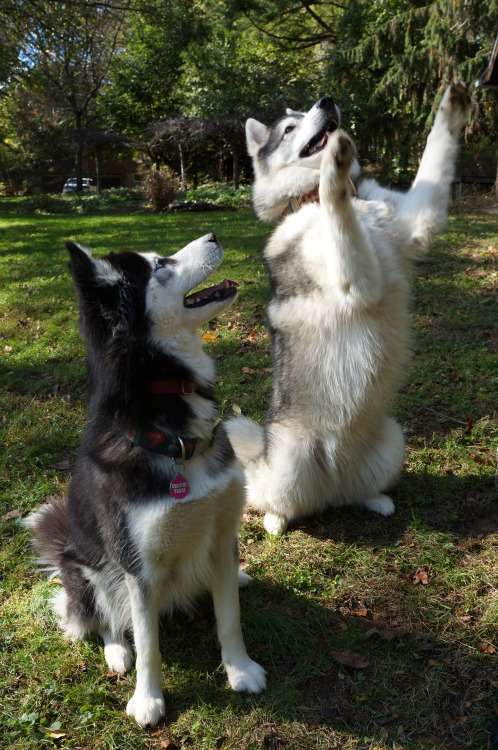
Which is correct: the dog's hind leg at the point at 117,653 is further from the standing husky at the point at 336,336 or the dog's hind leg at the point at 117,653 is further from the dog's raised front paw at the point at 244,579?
the standing husky at the point at 336,336

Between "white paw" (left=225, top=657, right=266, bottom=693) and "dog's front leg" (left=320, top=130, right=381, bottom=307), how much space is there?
78.1 inches

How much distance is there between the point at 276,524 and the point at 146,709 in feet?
4.58

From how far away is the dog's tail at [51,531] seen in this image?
2713 millimetres

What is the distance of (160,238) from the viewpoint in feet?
36.0

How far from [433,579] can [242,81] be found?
2123 centimetres

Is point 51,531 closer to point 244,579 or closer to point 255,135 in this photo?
point 244,579

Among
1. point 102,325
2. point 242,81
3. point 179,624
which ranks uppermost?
point 242,81

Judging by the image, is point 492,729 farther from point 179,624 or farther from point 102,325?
point 102,325

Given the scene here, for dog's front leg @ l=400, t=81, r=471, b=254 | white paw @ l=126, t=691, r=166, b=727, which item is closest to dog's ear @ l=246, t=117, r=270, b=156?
dog's front leg @ l=400, t=81, r=471, b=254

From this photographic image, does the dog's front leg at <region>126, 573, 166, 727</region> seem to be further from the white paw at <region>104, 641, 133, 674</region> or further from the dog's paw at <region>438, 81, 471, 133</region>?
the dog's paw at <region>438, 81, 471, 133</region>

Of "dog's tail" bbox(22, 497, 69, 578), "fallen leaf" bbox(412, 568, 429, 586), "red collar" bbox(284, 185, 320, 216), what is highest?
"red collar" bbox(284, 185, 320, 216)

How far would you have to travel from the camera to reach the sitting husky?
2062 mm

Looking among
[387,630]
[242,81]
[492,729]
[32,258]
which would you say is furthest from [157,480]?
[242,81]

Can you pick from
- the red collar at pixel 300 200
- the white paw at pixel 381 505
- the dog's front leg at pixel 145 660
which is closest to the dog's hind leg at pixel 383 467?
the white paw at pixel 381 505
